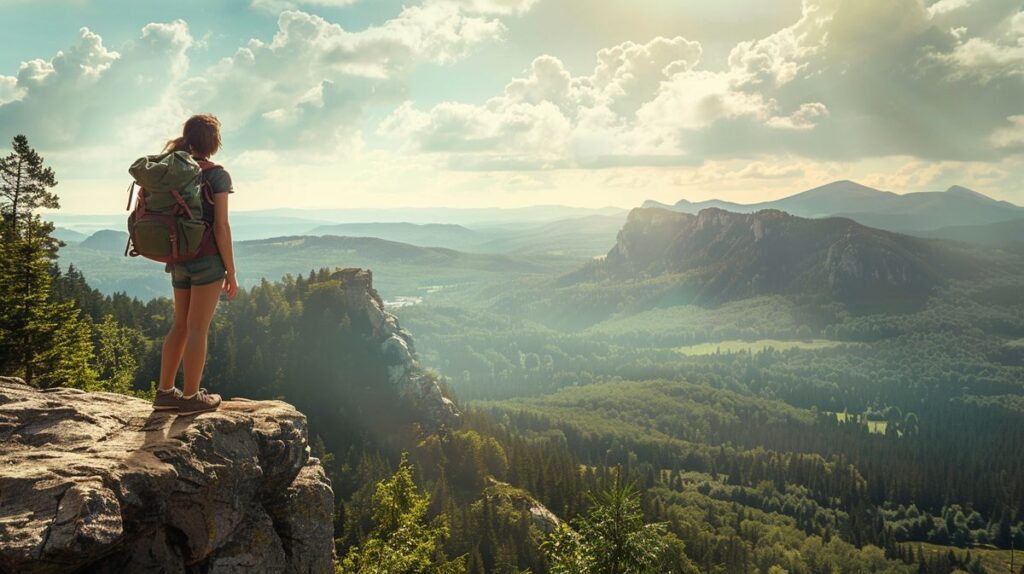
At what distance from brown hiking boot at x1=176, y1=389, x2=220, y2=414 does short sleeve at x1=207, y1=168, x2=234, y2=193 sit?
447cm

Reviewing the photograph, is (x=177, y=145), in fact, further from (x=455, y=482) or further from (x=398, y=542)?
(x=455, y=482)

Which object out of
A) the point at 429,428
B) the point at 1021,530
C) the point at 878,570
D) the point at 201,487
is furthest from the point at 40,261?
the point at 1021,530

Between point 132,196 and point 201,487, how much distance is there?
5713 millimetres

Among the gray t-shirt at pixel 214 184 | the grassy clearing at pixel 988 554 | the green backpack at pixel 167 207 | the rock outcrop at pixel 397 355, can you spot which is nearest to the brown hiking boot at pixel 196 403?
the green backpack at pixel 167 207

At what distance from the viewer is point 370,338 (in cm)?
12725

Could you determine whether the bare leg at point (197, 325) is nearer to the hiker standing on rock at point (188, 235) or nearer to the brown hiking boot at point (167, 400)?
the hiker standing on rock at point (188, 235)

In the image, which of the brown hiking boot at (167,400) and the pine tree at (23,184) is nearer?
the brown hiking boot at (167,400)

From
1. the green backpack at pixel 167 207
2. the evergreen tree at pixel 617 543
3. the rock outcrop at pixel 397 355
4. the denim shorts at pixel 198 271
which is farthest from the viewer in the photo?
the rock outcrop at pixel 397 355

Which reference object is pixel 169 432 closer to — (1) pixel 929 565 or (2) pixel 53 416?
(2) pixel 53 416

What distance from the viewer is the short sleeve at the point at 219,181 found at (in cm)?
1155

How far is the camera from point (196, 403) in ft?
40.5

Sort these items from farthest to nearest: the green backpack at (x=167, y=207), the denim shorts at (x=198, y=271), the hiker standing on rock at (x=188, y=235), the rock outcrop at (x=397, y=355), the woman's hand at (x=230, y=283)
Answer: the rock outcrop at (x=397, y=355) < the woman's hand at (x=230, y=283) < the denim shorts at (x=198, y=271) < the hiker standing on rock at (x=188, y=235) < the green backpack at (x=167, y=207)

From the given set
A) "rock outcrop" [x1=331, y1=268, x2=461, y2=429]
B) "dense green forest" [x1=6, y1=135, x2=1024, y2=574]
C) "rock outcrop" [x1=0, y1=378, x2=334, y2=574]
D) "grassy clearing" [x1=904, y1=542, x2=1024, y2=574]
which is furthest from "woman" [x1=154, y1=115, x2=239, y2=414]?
"grassy clearing" [x1=904, y1=542, x2=1024, y2=574]

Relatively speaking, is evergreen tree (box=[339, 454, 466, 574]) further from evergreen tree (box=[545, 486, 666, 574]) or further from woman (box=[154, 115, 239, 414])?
woman (box=[154, 115, 239, 414])
